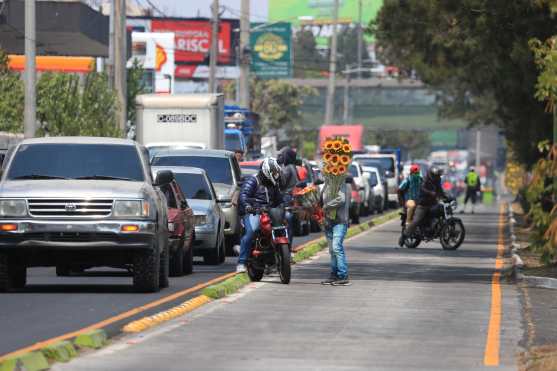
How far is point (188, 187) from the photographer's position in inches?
1147

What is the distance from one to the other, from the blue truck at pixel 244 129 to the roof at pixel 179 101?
925 cm

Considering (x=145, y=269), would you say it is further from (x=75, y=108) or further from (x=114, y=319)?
(x=75, y=108)

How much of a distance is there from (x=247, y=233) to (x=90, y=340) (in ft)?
31.5

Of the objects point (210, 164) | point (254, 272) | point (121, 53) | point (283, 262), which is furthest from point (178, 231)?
point (121, 53)

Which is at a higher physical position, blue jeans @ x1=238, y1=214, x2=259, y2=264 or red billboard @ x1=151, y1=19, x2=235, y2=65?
red billboard @ x1=151, y1=19, x2=235, y2=65

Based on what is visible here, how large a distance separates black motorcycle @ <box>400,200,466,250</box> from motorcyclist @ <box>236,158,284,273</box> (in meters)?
13.7

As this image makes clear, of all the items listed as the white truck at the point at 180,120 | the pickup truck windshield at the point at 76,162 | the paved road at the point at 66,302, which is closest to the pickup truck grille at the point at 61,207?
the pickup truck windshield at the point at 76,162

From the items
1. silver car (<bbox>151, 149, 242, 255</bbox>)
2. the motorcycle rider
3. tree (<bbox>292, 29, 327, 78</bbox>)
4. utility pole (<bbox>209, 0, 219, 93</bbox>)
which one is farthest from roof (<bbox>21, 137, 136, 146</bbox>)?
tree (<bbox>292, 29, 327, 78</bbox>)

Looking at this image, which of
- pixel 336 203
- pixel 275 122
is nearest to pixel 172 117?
pixel 336 203

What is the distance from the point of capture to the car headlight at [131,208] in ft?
67.5

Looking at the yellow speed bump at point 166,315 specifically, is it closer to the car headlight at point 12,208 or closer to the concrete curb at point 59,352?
the concrete curb at point 59,352

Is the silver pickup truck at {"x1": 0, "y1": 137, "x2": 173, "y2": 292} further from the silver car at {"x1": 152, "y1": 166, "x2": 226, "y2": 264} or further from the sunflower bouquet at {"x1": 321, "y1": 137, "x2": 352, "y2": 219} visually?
the silver car at {"x1": 152, "y1": 166, "x2": 226, "y2": 264}

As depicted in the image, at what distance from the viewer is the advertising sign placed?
10112 cm

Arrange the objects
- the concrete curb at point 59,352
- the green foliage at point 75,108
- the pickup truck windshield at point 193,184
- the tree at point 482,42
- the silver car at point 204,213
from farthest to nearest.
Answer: the green foliage at point 75,108, the tree at point 482,42, the pickup truck windshield at point 193,184, the silver car at point 204,213, the concrete curb at point 59,352
